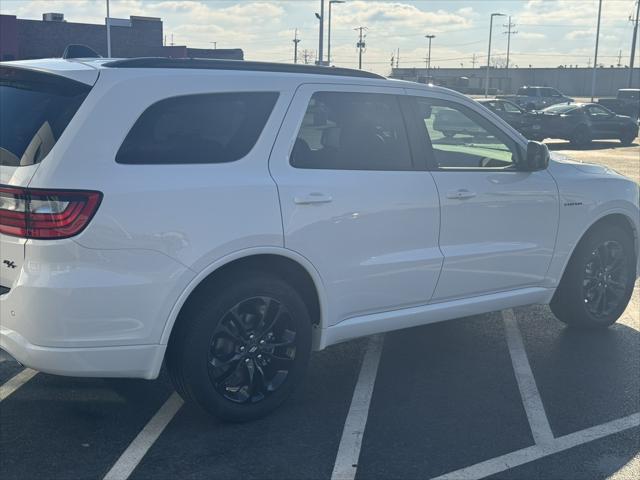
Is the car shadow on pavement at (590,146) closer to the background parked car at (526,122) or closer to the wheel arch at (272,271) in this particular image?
the background parked car at (526,122)

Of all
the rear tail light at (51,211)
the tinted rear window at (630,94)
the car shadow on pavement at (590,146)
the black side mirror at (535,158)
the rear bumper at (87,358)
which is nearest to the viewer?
the rear tail light at (51,211)

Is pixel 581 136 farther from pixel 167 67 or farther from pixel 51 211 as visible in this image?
pixel 51 211

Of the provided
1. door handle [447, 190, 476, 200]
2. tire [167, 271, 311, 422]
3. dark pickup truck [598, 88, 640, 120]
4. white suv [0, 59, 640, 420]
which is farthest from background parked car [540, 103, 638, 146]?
tire [167, 271, 311, 422]

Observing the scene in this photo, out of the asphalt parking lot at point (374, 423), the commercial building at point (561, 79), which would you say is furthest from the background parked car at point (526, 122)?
the commercial building at point (561, 79)

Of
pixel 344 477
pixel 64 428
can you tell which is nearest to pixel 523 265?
pixel 344 477

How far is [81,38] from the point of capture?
52438 millimetres

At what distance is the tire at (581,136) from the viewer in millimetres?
25047

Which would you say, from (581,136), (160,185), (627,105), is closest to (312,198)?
(160,185)

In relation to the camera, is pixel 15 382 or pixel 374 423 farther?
pixel 15 382

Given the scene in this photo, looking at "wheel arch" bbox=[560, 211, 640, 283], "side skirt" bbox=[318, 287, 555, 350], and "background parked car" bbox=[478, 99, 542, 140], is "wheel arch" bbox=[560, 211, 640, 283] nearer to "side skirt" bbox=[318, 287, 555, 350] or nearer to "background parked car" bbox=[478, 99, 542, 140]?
"side skirt" bbox=[318, 287, 555, 350]

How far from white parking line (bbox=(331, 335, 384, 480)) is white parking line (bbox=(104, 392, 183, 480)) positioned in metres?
0.96

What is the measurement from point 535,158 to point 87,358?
3.16 m

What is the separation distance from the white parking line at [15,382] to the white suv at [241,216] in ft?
3.66

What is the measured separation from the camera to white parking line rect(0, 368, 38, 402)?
4574 millimetres
